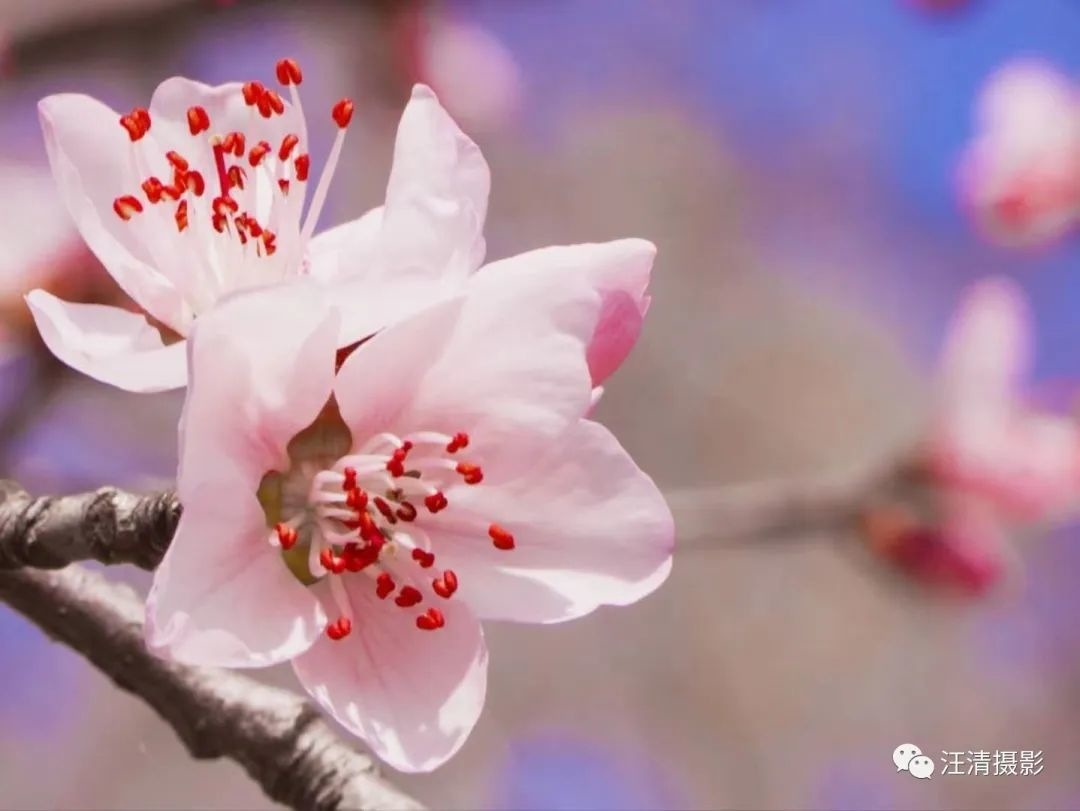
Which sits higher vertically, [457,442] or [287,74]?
[287,74]

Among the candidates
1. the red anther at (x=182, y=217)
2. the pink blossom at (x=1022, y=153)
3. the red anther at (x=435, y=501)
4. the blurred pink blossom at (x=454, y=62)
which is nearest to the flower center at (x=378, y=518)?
the red anther at (x=435, y=501)

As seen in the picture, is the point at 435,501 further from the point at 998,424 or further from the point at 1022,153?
the point at 1022,153

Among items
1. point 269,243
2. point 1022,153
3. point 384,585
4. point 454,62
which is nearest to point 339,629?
point 384,585

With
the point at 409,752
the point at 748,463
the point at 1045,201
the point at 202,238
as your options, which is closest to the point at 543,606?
the point at 409,752

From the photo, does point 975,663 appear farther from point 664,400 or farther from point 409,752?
point 409,752

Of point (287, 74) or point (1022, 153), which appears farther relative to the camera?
point (1022, 153)
